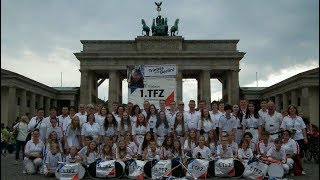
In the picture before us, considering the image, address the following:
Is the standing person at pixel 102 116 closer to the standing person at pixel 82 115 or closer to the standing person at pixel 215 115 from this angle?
the standing person at pixel 82 115

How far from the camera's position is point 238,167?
34.8 ft

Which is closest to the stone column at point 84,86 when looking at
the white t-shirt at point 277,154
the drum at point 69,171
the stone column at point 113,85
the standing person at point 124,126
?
the stone column at point 113,85

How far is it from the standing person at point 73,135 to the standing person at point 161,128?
2.36m

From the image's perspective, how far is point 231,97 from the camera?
53.2 m

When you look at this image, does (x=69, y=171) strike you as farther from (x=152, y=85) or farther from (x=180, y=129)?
(x=152, y=85)

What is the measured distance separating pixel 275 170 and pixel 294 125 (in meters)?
3.00

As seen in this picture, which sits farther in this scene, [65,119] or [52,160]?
[65,119]

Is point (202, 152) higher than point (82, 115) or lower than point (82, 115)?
lower

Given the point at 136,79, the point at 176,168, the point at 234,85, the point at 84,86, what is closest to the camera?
the point at 176,168

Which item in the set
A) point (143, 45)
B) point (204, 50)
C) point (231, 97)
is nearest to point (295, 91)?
point (231, 97)

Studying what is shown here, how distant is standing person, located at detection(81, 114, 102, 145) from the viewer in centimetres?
1180

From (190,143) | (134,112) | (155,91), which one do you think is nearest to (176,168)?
(190,143)

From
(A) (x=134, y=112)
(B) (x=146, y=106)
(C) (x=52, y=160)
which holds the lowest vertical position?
(C) (x=52, y=160)

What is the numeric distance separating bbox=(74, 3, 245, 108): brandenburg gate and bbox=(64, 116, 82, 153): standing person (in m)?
39.2
